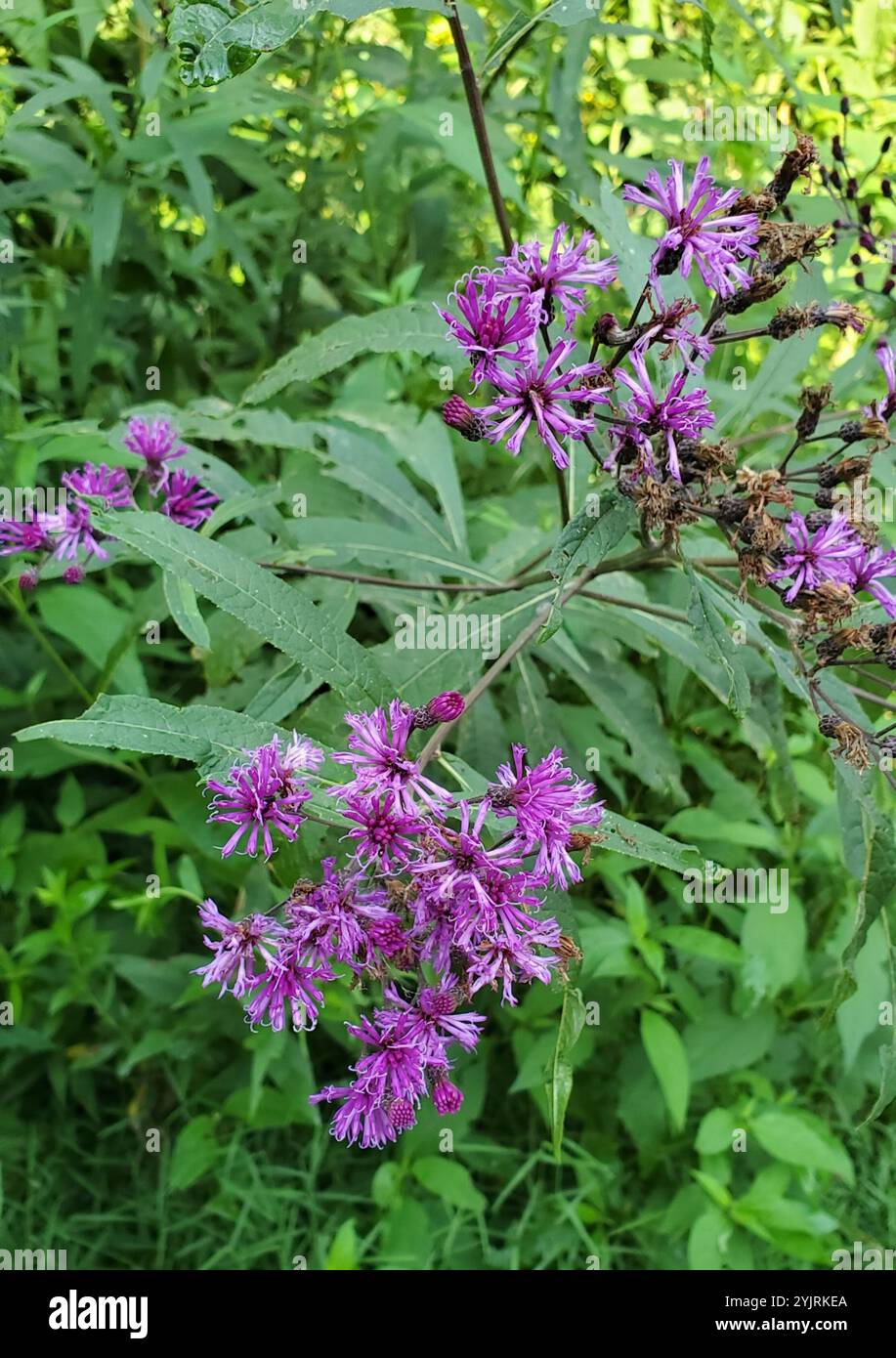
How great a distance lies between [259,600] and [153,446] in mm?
536

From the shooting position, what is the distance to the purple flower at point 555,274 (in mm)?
1074

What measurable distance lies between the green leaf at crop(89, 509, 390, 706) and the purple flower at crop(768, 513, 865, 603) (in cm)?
45

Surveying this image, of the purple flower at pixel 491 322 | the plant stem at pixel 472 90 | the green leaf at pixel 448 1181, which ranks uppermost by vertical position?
the plant stem at pixel 472 90

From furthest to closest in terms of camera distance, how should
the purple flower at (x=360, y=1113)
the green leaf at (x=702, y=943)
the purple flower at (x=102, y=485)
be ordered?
the green leaf at (x=702, y=943) → the purple flower at (x=102, y=485) → the purple flower at (x=360, y=1113)

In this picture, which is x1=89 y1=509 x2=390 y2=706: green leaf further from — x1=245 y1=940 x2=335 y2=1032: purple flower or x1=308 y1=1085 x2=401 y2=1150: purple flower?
x1=308 y1=1085 x2=401 y2=1150: purple flower

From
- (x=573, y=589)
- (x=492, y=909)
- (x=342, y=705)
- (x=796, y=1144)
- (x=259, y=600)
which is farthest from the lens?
(x=796, y=1144)

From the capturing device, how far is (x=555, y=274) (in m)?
1.08

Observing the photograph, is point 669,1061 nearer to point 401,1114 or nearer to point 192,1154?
point 192,1154

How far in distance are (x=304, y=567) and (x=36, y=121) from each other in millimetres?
1273

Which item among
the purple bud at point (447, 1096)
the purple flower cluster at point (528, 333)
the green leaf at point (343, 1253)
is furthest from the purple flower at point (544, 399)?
the green leaf at point (343, 1253)

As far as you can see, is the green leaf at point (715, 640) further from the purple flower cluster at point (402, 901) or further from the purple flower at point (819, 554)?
the purple flower cluster at point (402, 901)

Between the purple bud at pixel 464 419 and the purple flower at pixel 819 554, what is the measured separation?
340mm

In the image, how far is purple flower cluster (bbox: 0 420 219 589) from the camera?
153 centimetres

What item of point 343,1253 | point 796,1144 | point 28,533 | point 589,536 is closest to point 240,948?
point 589,536
